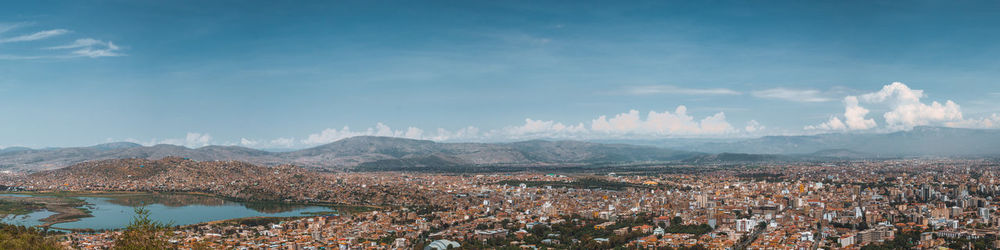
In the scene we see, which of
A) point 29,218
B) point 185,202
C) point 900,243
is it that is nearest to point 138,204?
point 185,202

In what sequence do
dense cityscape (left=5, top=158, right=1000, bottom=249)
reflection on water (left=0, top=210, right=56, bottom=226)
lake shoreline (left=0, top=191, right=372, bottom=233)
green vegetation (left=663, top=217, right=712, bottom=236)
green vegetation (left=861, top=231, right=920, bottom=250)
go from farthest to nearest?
1. lake shoreline (left=0, top=191, right=372, bottom=233)
2. reflection on water (left=0, top=210, right=56, bottom=226)
3. green vegetation (left=663, top=217, right=712, bottom=236)
4. dense cityscape (left=5, top=158, right=1000, bottom=249)
5. green vegetation (left=861, top=231, right=920, bottom=250)

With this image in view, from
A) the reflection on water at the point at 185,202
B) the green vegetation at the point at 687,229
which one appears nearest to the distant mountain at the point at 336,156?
the reflection on water at the point at 185,202

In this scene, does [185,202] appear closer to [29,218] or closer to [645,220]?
[29,218]

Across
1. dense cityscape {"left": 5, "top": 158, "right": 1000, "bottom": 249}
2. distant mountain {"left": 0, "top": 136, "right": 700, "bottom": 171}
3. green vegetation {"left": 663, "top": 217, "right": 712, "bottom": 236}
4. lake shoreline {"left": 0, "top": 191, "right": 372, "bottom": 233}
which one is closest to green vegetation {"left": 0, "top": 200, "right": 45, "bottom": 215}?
lake shoreline {"left": 0, "top": 191, "right": 372, "bottom": 233}

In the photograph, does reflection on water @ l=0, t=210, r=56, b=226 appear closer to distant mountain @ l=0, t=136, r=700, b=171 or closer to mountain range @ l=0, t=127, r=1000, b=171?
distant mountain @ l=0, t=136, r=700, b=171

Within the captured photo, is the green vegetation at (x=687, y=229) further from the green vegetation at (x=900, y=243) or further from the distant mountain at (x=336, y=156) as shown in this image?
the distant mountain at (x=336, y=156)
